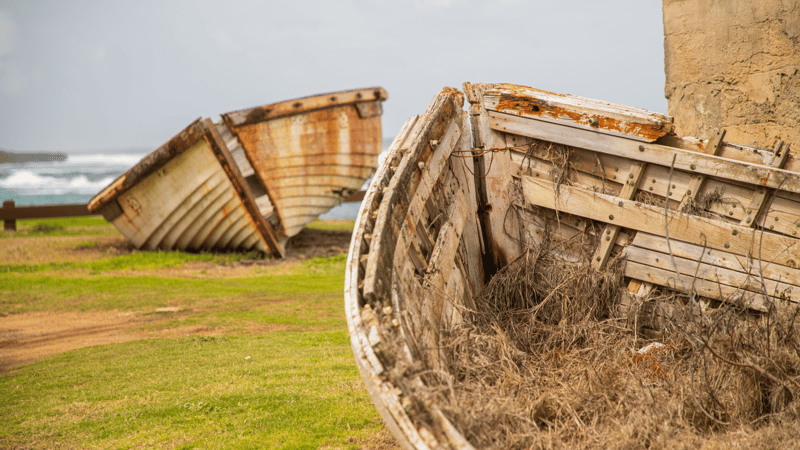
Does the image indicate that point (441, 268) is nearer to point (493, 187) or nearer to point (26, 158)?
point (493, 187)

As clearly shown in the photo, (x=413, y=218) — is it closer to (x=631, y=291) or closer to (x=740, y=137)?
(x=631, y=291)

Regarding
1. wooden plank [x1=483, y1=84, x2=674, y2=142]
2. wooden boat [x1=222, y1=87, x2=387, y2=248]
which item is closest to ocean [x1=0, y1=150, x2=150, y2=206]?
wooden boat [x1=222, y1=87, x2=387, y2=248]

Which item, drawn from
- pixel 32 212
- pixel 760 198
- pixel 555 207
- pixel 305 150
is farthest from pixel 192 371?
pixel 32 212

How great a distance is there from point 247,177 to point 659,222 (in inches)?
302

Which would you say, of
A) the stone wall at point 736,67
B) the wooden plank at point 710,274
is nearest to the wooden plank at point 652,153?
the wooden plank at point 710,274

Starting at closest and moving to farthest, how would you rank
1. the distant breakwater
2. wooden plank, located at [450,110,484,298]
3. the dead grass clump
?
the dead grass clump
wooden plank, located at [450,110,484,298]
the distant breakwater

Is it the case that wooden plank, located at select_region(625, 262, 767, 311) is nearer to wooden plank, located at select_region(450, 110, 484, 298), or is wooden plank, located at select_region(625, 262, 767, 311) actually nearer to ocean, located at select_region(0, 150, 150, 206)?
wooden plank, located at select_region(450, 110, 484, 298)

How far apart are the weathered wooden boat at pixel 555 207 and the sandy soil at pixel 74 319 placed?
328 centimetres

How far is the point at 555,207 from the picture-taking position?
3857 mm

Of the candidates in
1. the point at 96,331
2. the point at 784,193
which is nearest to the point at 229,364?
the point at 96,331

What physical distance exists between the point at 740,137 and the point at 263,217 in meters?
7.26

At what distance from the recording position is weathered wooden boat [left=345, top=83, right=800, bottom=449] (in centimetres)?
283

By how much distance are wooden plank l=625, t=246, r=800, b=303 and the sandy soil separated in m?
4.15

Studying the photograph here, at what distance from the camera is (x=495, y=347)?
295 cm
